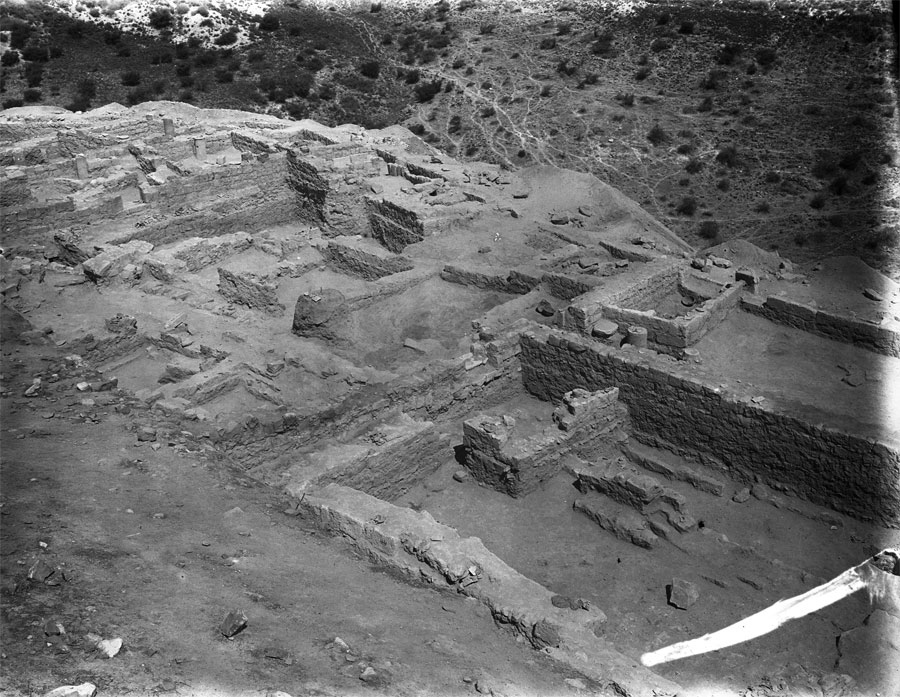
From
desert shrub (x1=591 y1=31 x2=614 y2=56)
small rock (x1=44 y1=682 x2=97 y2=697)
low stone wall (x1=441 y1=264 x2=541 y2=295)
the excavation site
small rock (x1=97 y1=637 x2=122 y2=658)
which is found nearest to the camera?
small rock (x1=44 y1=682 x2=97 y2=697)

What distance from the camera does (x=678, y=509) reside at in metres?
10.7

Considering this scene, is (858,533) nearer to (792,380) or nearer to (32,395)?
(792,380)

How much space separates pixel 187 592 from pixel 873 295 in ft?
41.1

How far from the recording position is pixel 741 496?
36.5 feet

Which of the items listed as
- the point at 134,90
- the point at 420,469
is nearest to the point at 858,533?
the point at 420,469

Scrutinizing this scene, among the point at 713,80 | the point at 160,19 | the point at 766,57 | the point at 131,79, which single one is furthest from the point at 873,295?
the point at 160,19

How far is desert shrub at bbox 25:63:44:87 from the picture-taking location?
3222 centimetres

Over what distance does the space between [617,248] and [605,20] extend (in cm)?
2131

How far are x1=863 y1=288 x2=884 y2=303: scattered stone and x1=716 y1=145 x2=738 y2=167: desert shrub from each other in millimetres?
12797

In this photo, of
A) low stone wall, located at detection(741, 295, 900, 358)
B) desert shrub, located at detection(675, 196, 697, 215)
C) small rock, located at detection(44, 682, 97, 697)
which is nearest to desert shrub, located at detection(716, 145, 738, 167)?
desert shrub, located at detection(675, 196, 697, 215)

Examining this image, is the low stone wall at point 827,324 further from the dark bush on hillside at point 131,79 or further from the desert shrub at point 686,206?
the dark bush on hillside at point 131,79

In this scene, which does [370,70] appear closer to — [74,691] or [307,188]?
Answer: [307,188]

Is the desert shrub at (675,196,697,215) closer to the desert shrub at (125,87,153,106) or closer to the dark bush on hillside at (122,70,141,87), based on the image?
the desert shrub at (125,87,153,106)

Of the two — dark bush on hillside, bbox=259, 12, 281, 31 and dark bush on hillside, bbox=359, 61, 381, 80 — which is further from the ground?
dark bush on hillside, bbox=259, 12, 281, 31
